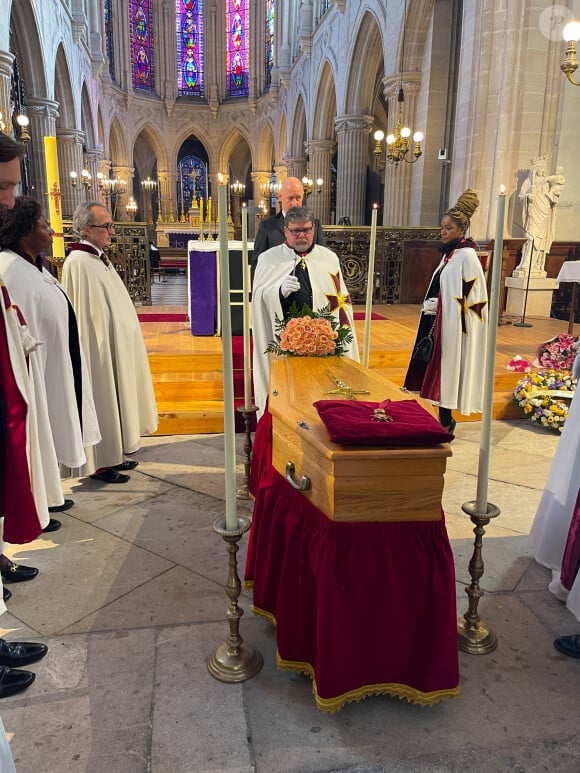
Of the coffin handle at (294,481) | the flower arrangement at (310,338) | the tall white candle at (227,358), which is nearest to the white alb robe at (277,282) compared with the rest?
the flower arrangement at (310,338)

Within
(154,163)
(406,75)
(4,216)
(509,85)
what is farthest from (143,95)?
(4,216)

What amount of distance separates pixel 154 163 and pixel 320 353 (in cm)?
3553

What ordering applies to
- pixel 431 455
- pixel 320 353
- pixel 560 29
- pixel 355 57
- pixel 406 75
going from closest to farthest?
1. pixel 431 455
2. pixel 320 353
3. pixel 560 29
4. pixel 406 75
5. pixel 355 57

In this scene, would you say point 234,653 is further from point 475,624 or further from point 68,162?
point 68,162

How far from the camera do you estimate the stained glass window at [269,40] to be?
27.4m

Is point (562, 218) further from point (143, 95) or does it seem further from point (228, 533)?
point (143, 95)

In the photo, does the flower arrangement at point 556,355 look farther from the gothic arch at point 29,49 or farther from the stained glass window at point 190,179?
the stained glass window at point 190,179

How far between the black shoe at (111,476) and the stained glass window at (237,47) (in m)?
31.6

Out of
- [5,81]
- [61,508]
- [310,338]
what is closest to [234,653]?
[310,338]

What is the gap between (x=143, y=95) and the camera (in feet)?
99.0

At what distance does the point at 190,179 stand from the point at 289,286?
35097mm

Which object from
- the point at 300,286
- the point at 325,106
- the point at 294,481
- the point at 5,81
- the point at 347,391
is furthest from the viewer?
the point at 325,106

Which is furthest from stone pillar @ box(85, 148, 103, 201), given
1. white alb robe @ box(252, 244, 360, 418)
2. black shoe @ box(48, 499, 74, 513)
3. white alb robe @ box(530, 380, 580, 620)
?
white alb robe @ box(530, 380, 580, 620)

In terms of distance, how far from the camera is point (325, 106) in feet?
67.3
